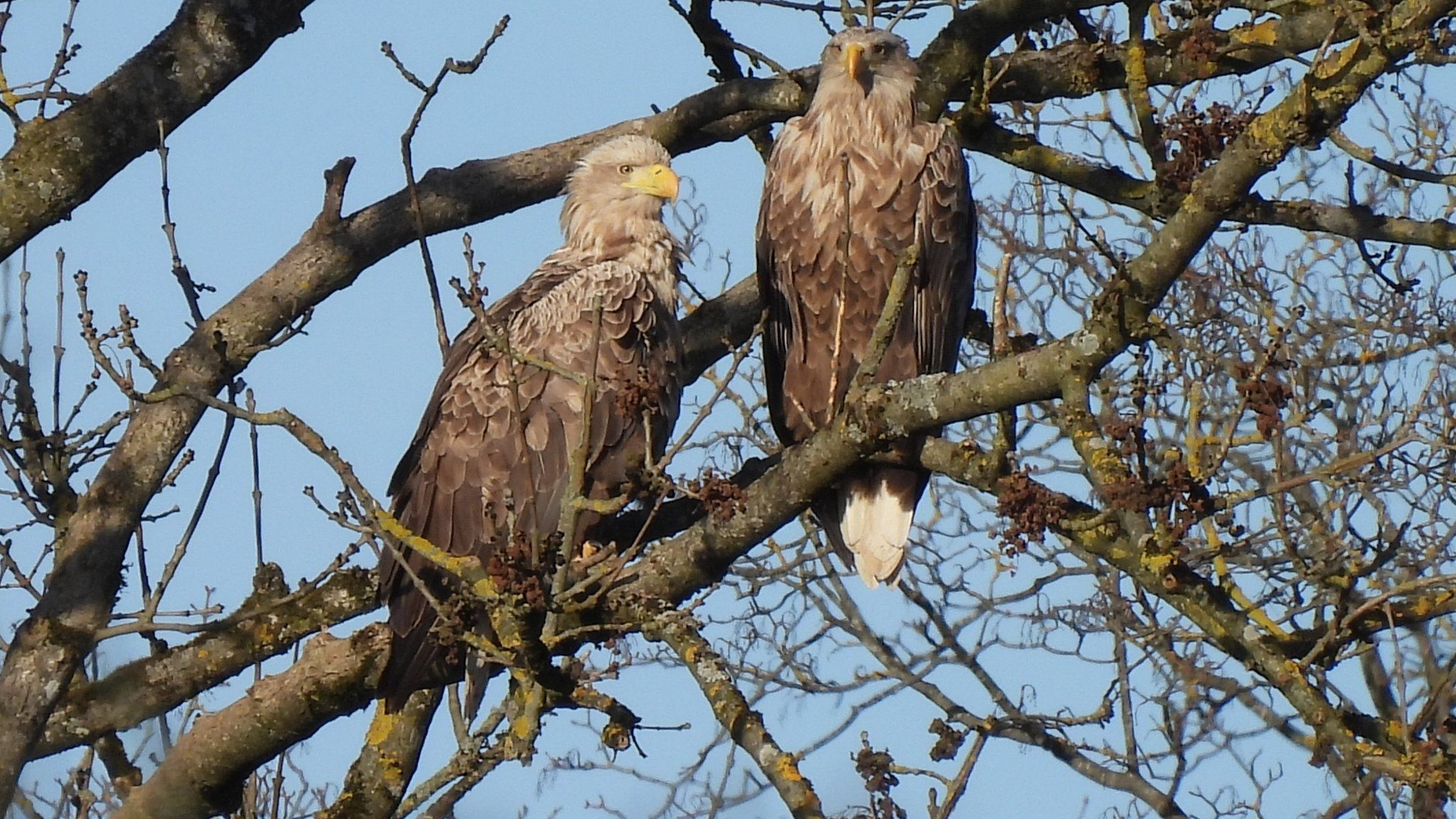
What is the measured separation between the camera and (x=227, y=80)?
5.75m

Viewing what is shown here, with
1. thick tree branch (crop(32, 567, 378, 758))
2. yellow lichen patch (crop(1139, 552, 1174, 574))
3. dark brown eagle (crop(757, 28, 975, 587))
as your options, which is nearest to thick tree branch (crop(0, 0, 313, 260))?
thick tree branch (crop(32, 567, 378, 758))

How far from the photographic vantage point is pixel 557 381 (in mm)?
6266

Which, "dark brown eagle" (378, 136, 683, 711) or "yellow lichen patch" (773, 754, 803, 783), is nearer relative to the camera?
"yellow lichen patch" (773, 754, 803, 783)

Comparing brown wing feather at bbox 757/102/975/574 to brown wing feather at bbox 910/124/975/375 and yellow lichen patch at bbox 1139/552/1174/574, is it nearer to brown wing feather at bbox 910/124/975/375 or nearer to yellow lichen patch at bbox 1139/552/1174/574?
brown wing feather at bbox 910/124/975/375

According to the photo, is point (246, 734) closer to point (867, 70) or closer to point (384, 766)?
point (384, 766)

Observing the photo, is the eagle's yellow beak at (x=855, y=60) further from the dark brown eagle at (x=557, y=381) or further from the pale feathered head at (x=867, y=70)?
the dark brown eagle at (x=557, y=381)

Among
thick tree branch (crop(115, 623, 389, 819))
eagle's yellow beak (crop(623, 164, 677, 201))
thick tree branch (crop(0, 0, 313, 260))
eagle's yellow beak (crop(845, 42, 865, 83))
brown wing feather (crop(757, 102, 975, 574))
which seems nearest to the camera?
thick tree branch (crop(115, 623, 389, 819))

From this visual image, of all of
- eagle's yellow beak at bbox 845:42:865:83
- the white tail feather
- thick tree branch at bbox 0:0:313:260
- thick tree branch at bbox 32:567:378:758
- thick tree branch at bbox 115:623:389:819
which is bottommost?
thick tree branch at bbox 115:623:389:819

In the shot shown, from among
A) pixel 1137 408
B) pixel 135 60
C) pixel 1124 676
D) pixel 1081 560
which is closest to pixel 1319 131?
pixel 1137 408

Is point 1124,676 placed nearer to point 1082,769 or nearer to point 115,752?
point 1082,769

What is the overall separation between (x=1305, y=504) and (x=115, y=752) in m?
5.61

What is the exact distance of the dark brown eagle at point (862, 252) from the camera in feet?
19.6

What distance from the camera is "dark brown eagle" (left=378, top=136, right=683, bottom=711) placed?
599 centimetres

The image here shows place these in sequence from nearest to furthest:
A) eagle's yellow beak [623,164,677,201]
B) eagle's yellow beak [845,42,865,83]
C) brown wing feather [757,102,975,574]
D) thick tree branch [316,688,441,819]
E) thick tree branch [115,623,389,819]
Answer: thick tree branch [115,623,389,819] → thick tree branch [316,688,441,819] → brown wing feather [757,102,975,574] → eagle's yellow beak [845,42,865,83] → eagle's yellow beak [623,164,677,201]
